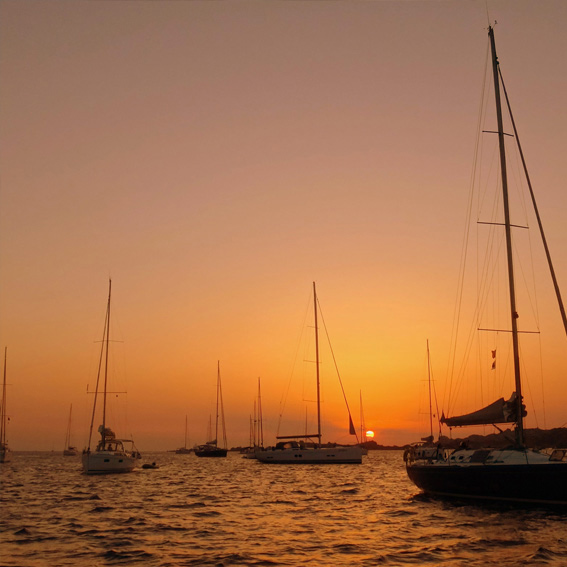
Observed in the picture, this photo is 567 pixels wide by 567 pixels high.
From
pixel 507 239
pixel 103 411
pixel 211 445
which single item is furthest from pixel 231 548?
pixel 211 445

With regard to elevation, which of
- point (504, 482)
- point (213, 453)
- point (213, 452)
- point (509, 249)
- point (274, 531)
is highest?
point (509, 249)

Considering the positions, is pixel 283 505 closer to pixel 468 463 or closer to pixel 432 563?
pixel 468 463

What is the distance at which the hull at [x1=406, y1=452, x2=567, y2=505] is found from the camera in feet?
86.4

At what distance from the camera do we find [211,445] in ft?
457

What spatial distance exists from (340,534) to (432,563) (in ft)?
18.5

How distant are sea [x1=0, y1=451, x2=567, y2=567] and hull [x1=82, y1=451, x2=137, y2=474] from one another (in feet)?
64.8

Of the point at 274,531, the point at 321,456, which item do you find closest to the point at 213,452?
the point at 321,456

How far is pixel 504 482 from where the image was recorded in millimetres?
27859

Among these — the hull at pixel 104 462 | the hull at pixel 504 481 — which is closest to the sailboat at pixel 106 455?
the hull at pixel 104 462

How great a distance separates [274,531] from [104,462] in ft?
126

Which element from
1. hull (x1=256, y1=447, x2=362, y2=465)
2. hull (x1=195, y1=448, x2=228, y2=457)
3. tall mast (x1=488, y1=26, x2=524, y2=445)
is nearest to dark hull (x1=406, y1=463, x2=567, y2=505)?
tall mast (x1=488, y1=26, x2=524, y2=445)

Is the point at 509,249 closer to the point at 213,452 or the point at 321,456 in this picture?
the point at 321,456

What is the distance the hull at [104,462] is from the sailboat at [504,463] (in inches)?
1287

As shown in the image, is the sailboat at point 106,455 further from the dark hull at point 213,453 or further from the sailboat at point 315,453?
the dark hull at point 213,453
